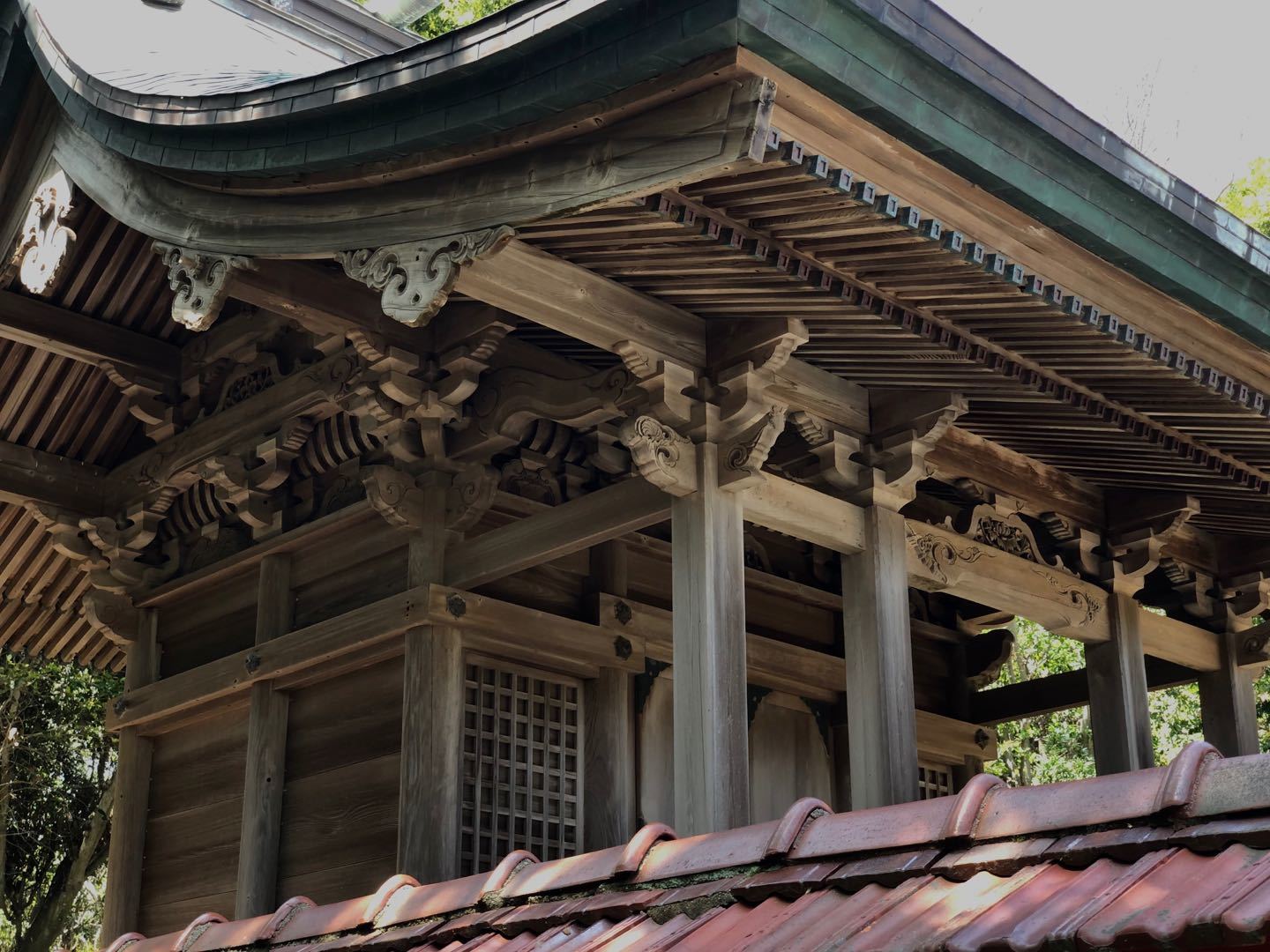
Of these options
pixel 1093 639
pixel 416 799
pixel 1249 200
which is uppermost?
pixel 1249 200

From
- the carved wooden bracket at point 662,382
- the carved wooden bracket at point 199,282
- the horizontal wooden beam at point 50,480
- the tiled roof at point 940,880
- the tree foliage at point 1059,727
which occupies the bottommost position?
the tiled roof at point 940,880

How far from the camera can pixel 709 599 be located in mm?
5344

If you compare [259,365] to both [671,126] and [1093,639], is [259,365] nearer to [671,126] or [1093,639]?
[671,126]

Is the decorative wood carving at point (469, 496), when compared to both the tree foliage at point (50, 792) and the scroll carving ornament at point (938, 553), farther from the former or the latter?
the tree foliage at point (50, 792)

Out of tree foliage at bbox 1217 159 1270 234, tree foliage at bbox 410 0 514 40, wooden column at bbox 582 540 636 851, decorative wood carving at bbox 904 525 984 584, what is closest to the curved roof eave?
decorative wood carving at bbox 904 525 984 584

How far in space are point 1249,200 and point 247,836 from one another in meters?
13.1

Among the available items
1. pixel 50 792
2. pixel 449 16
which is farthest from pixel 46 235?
pixel 449 16

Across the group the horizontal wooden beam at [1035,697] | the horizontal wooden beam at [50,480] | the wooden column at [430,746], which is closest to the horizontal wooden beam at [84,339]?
the horizontal wooden beam at [50,480]

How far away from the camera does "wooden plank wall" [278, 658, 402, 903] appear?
22.3 feet

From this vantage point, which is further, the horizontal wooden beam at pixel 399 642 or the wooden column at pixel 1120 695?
the wooden column at pixel 1120 695

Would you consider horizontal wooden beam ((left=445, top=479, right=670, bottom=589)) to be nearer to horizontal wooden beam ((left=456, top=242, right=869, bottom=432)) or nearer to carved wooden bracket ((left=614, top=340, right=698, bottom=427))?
carved wooden bracket ((left=614, top=340, right=698, bottom=427))

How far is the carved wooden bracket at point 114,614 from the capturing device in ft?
27.3

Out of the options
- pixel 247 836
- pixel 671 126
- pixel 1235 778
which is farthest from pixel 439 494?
pixel 1235 778

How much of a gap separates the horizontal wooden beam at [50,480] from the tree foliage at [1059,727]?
965 centimetres
